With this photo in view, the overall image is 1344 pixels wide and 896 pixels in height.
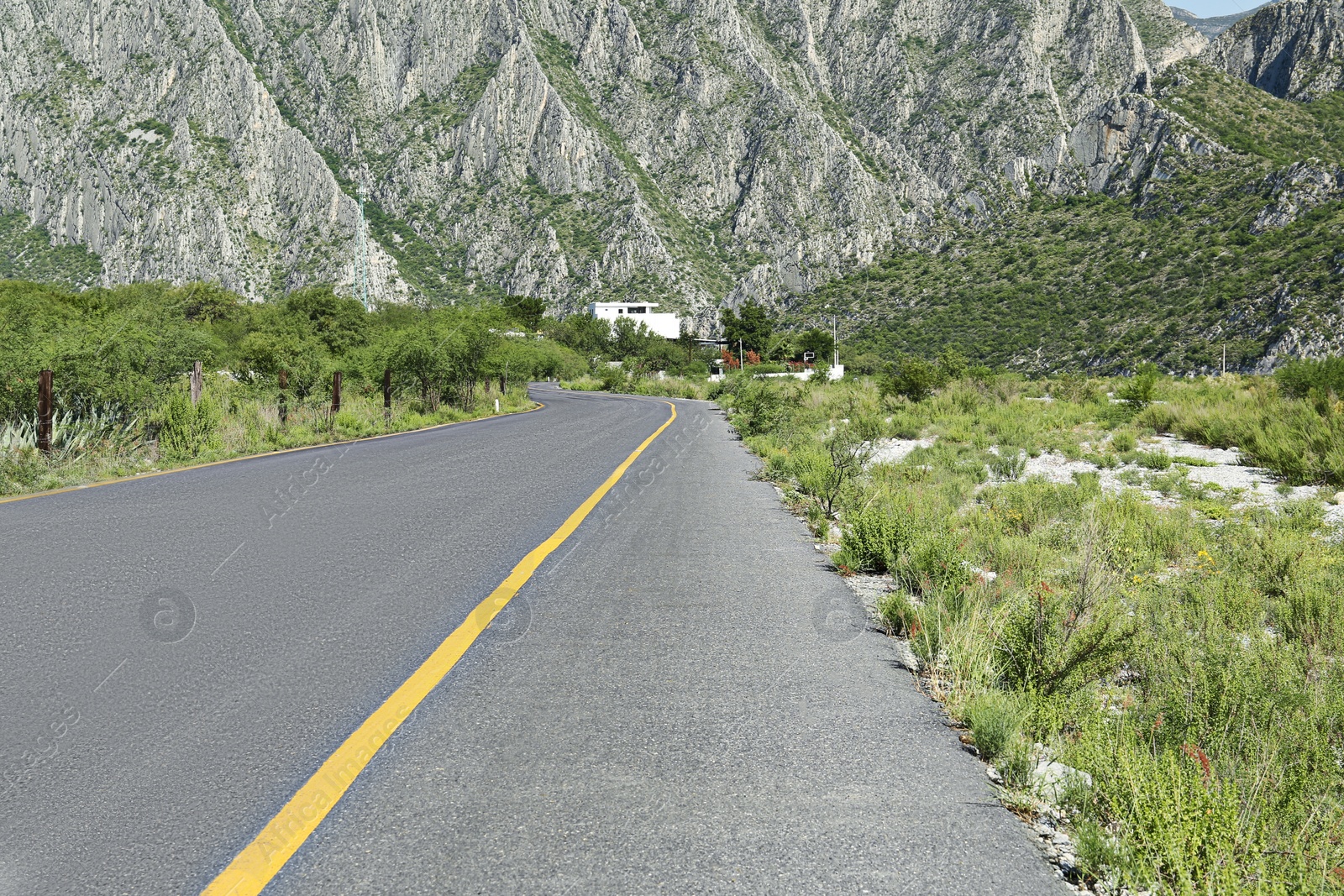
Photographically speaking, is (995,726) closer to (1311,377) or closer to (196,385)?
(196,385)

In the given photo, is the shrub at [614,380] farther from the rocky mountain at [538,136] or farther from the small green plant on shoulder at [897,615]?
the small green plant on shoulder at [897,615]

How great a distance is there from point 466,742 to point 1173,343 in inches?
2648

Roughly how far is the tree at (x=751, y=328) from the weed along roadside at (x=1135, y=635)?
309 feet

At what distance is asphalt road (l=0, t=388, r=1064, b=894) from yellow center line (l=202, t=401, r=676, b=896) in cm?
5

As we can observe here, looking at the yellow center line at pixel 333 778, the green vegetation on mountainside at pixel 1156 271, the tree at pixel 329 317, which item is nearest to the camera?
the yellow center line at pixel 333 778

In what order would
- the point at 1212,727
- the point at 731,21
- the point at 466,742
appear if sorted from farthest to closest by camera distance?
the point at 731,21, the point at 1212,727, the point at 466,742

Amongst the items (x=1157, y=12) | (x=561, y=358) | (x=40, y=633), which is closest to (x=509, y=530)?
(x=40, y=633)

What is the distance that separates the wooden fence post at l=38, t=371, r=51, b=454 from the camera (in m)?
12.5

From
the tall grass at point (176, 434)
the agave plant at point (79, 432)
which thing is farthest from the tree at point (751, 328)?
the agave plant at point (79, 432)

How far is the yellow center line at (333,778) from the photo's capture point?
253 centimetres

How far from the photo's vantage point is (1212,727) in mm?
3771

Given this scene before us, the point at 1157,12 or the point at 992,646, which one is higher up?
the point at 1157,12

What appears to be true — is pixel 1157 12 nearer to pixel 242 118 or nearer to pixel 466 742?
pixel 242 118

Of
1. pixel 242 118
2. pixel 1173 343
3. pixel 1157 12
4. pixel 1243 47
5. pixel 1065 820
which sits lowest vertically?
pixel 1065 820
